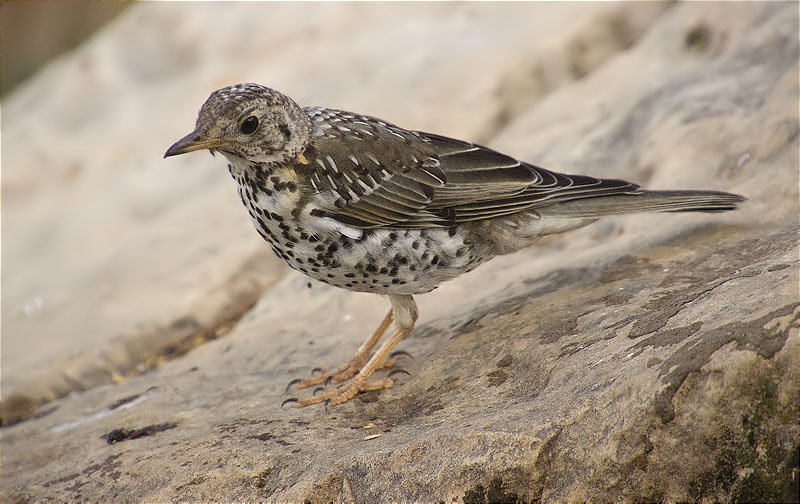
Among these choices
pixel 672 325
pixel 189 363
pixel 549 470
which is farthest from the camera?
pixel 189 363

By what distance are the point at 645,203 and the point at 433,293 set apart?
215 centimetres

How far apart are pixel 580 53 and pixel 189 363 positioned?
19.5 feet

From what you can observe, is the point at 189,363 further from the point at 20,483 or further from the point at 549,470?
the point at 549,470

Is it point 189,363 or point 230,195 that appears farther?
point 230,195

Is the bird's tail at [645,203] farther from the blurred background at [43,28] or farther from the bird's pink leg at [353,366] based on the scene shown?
the blurred background at [43,28]

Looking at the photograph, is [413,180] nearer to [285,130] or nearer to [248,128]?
[285,130]

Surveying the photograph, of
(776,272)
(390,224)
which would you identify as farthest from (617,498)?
(390,224)

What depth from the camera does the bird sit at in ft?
16.8

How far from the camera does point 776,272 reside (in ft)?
13.6

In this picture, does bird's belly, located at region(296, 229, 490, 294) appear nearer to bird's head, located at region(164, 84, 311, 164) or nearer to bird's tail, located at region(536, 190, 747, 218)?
bird's head, located at region(164, 84, 311, 164)

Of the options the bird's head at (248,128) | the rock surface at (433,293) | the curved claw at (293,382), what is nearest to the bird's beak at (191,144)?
the bird's head at (248,128)

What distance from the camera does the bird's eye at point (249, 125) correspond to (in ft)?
16.4

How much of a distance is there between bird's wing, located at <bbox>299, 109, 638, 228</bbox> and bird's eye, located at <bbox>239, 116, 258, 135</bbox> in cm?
41

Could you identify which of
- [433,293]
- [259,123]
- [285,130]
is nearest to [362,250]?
[285,130]
